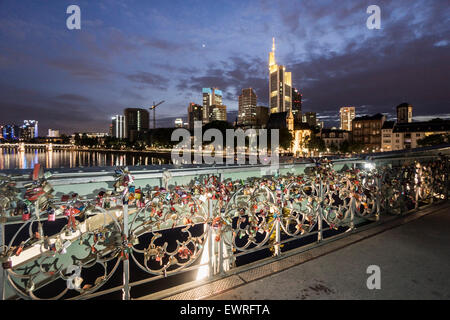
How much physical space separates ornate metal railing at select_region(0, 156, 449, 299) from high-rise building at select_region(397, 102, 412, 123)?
374 feet

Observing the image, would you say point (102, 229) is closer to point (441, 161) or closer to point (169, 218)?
point (169, 218)

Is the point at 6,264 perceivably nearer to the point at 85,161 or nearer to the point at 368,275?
the point at 368,275

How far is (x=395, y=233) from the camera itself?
4.30 metres

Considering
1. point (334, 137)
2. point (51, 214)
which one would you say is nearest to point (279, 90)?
point (334, 137)

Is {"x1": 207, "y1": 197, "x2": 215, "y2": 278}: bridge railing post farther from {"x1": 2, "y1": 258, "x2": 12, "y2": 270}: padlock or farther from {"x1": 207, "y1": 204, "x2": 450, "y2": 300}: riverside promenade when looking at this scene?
{"x1": 2, "y1": 258, "x2": 12, "y2": 270}: padlock

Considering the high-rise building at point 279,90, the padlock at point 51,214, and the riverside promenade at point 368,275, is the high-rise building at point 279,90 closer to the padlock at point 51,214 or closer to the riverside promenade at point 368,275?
the riverside promenade at point 368,275

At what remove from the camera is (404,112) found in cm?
9569

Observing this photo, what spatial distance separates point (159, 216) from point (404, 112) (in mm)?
119898

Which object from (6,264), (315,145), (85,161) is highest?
(315,145)

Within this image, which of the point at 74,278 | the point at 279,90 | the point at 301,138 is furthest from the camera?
the point at 279,90

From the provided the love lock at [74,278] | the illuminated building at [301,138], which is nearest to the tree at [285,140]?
the illuminated building at [301,138]

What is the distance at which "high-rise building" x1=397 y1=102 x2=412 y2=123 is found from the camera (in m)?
94.5

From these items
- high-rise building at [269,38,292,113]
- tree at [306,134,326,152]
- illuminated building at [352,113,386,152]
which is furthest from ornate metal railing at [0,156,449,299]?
high-rise building at [269,38,292,113]

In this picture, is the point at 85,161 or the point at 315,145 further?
the point at 85,161
